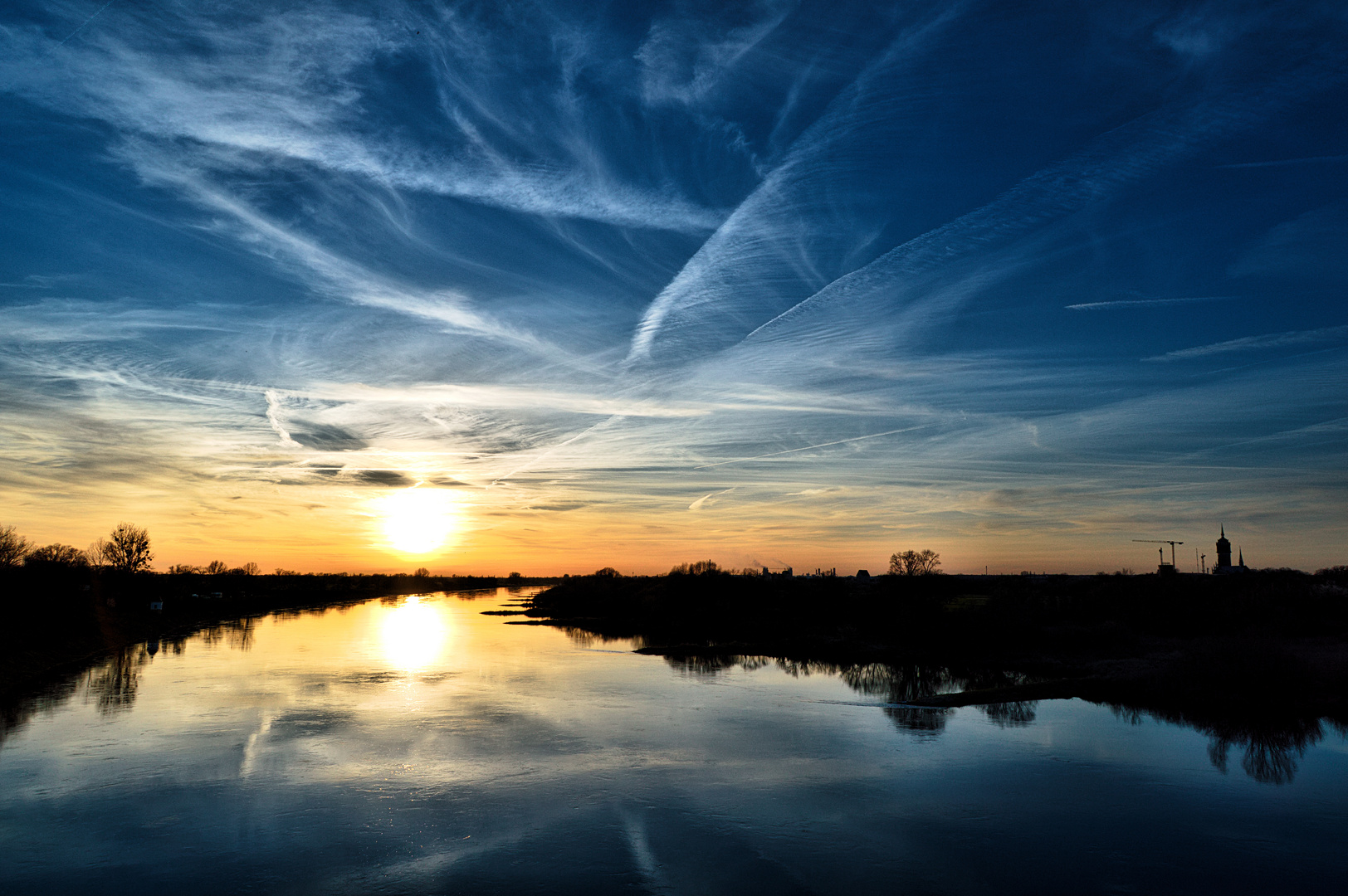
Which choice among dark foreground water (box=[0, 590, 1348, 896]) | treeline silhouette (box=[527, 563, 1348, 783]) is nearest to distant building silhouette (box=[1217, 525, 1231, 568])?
treeline silhouette (box=[527, 563, 1348, 783])

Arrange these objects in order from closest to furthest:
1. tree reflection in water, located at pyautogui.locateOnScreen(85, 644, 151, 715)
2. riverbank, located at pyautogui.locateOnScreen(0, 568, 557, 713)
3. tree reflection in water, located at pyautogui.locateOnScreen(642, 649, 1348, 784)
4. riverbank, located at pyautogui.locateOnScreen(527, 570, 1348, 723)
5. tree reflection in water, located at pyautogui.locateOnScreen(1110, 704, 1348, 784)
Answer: tree reflection in water, located at pyautogui.locateOnScreen(1110, 704, 1348, 784), tree reflection in water, located at pyautogui.locateOnScreen(642, 649, 1348, 784), tree reflection in water, located at pyautogui.locateOnScreen(85, 644, 151, 715), riverbank, located at pyautogui.locateOnScreen(527, 570, 1348, 723), riverbank, located at pyautogui.locateOnScreen(0, 568, 557, 713)

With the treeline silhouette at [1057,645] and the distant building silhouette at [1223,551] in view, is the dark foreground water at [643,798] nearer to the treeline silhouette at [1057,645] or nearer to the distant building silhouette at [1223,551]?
the treeline silhouette at [1057,645]

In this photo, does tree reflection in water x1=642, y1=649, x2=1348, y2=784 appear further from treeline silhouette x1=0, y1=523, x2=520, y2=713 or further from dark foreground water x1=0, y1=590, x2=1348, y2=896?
treeline silhouette x1=0, y1=523, x2=520, y2=713

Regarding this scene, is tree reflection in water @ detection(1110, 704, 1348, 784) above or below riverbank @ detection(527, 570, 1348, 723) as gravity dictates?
below

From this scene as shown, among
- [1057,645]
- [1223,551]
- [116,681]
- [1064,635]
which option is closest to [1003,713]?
[1057,645]

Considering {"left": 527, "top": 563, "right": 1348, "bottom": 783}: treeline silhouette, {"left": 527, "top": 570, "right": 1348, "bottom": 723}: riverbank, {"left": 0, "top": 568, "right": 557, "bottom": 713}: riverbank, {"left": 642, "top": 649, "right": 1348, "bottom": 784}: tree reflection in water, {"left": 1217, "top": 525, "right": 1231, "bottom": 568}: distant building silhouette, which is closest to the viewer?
{"left": 642, "top": 649, "right": 1348, "bottom": 784}: tree reflection in water

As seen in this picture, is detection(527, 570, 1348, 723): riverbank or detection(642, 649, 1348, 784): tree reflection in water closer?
detection(642, 649, 1348, 784): tree reflection in water

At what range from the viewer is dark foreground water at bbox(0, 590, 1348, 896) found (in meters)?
14.1

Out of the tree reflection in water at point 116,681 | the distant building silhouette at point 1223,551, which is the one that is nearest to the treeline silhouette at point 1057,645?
the tree reflection in water at point 116,681

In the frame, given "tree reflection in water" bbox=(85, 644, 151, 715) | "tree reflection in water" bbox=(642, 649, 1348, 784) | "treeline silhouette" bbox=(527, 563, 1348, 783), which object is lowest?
"tree reflection in water" bbox=(85, 644, 151, 715)

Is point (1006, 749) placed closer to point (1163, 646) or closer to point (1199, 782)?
point (1199, 782)

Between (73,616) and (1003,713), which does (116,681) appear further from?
(1003,713)

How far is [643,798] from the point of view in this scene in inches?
734

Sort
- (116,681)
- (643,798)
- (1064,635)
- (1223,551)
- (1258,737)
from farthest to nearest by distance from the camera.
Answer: (1223,551) < (1064,635) < (116,681) < (1258,737) < (643,798)
